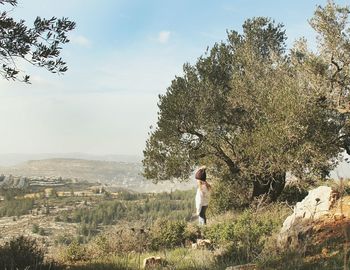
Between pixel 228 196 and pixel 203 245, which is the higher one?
pixel 228 196

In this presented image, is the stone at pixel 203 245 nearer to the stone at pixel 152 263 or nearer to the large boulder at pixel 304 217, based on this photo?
the large boulder at pixel 304 217

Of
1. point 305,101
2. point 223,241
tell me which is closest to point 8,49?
point 223,241

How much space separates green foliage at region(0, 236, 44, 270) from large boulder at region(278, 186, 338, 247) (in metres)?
5.93

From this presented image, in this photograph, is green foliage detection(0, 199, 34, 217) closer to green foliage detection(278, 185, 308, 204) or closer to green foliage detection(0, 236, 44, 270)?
green foliage detection(278, 185, 308, 204)

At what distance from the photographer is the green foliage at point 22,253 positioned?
9722 millimetres

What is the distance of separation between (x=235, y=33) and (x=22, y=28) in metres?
21.8

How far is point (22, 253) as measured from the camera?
10.2 metres

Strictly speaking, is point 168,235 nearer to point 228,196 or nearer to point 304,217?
point 304,217

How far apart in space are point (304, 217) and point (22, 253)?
7.35 m

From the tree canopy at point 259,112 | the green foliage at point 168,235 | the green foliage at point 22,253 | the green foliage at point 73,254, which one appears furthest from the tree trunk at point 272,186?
the green foliage at point 22,253

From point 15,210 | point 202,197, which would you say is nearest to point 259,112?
point 202,197

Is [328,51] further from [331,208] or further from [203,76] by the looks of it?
[331,208]

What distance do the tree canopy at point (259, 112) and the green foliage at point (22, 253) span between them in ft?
46.8

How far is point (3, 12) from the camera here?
356 inches
